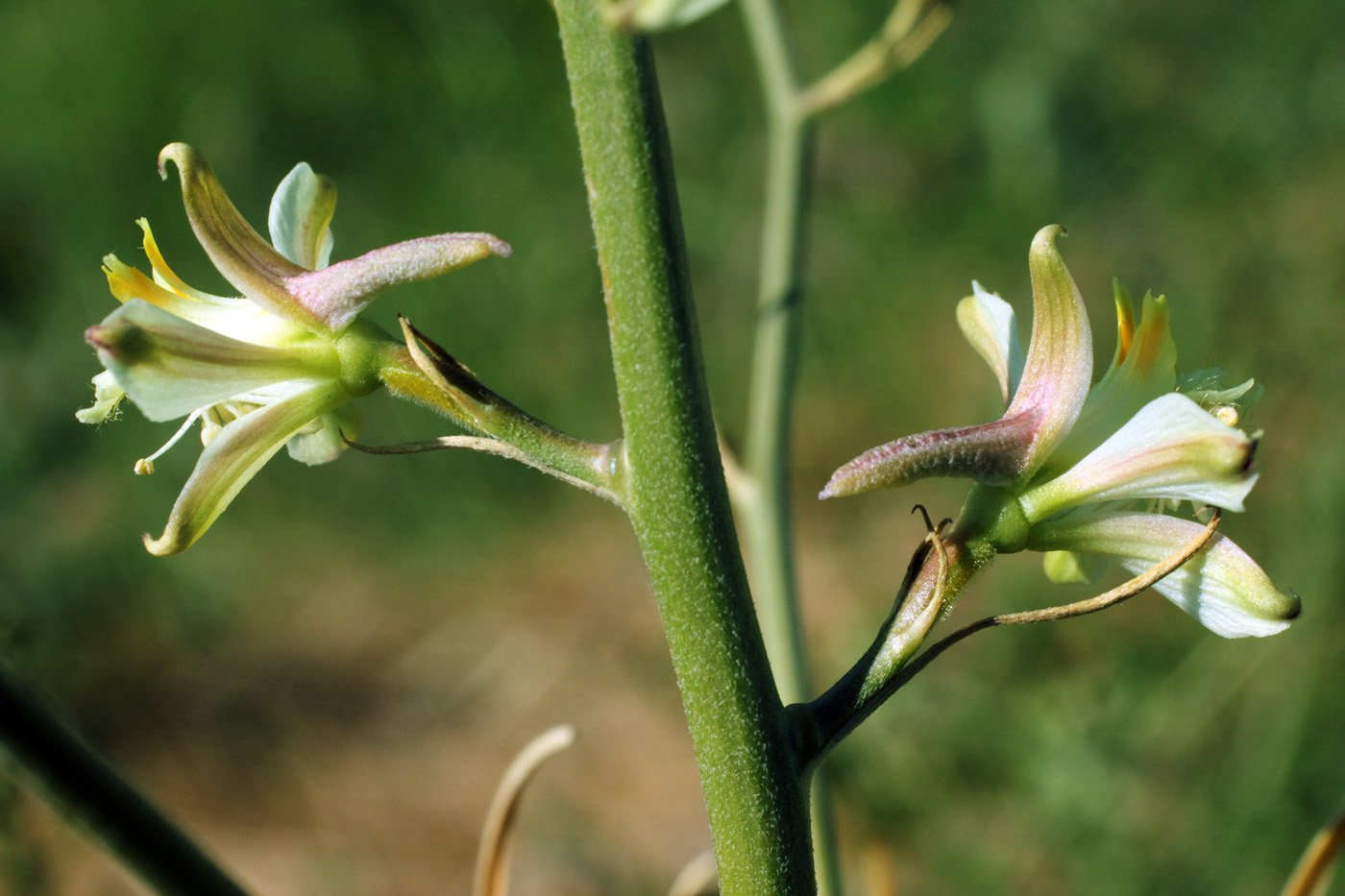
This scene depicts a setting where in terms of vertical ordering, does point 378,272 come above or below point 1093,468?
above

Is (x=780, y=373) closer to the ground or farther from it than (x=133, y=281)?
closer to the ground

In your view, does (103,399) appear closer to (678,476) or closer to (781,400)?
(678,476)

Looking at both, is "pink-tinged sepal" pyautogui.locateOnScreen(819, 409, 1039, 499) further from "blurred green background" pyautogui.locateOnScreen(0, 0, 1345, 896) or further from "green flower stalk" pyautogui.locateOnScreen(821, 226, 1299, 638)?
"blurred green background" pyautogui.locateOnScreen(0, 0, 1345, 896)

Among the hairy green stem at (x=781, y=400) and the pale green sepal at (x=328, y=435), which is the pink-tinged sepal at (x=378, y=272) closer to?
the pale green sepal at (x=328, y=435)

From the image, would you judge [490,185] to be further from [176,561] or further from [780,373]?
[780,373]

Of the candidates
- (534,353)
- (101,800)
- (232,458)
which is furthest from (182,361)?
(534,353)

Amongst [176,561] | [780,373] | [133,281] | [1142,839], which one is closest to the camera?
[133,281]

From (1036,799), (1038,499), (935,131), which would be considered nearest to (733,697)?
(1038,499)
